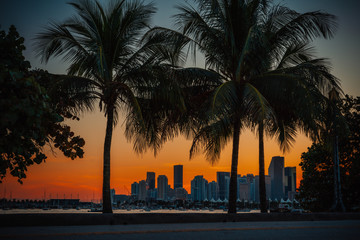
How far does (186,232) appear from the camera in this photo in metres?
10.4

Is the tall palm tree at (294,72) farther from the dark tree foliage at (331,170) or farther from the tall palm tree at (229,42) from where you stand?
the dark tree foliage at (331,170)

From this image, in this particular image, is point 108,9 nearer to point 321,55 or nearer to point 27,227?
point 27,227

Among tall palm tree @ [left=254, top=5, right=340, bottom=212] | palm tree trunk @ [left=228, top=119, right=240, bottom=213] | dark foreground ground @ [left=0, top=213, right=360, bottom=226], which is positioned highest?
tall palm tree @ [left=254, top=5, right=340, bottom=212]

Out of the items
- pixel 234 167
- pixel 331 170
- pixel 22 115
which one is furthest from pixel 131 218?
pixel 331 170

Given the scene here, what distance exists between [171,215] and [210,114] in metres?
3.91

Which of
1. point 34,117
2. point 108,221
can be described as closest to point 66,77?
point 108,221

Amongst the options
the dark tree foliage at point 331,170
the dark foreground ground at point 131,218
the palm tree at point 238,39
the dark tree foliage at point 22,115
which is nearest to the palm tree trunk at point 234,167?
the palm tree at point 238,39

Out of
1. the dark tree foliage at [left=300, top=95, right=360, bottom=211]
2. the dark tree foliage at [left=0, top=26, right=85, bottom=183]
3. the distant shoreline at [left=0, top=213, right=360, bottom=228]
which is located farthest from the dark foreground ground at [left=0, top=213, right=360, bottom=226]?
the dark tree foliage at [left=300, top=95, right=360, bottom=211]

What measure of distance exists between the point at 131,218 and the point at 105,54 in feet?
21.1

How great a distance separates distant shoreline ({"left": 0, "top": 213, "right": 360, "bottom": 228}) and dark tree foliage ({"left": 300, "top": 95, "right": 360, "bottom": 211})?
11750 mm

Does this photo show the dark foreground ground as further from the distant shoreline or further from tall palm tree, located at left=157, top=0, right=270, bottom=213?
tall palm tree, located at left=157, top=0, right=270, bottom=213

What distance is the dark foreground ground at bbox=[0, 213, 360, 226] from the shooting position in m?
10.9

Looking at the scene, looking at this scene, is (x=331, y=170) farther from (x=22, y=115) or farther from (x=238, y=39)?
(x=22, y=115)

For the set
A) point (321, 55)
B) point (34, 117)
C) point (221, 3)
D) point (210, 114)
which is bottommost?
point (34, 117)
